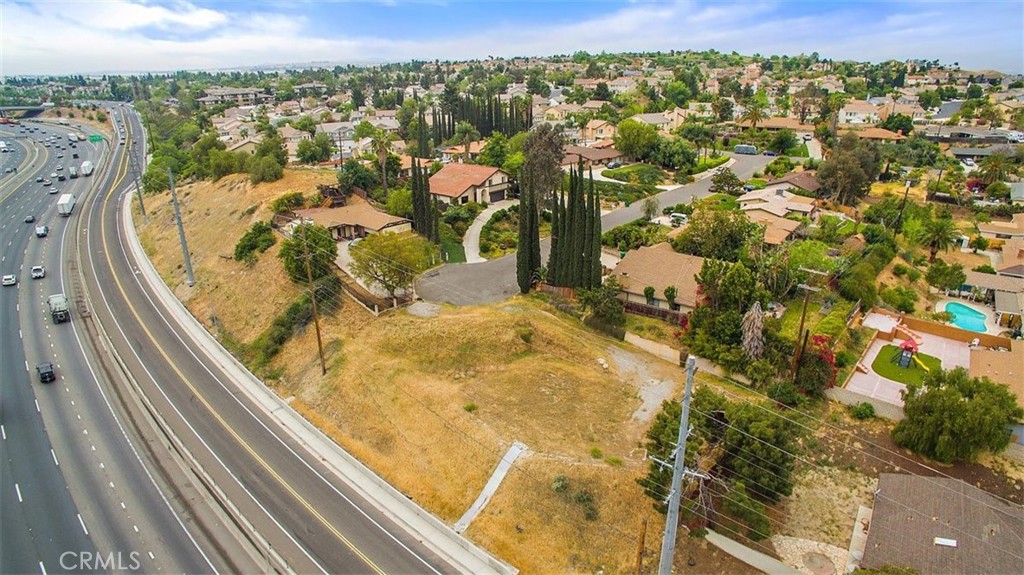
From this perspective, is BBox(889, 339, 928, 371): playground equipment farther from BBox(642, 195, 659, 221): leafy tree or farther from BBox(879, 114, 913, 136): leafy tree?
BBox(879, 114, 913, 136): leafy tree

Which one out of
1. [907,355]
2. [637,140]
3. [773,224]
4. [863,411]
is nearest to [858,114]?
[637,140]

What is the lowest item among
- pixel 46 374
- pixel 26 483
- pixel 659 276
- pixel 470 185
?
pixel 26 483

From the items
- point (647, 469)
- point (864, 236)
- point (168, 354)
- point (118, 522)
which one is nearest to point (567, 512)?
point (647, 469)

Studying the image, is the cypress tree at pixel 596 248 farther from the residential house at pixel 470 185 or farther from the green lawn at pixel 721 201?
the residential house at pixel 470 185

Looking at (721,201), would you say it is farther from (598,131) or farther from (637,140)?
(598,131)

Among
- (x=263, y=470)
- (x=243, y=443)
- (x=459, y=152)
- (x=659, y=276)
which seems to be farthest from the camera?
(x=459, y=152)

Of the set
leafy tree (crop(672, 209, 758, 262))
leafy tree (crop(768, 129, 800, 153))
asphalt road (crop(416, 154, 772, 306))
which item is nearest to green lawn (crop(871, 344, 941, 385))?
leafy tree (crop(672, 209, 758, 262))

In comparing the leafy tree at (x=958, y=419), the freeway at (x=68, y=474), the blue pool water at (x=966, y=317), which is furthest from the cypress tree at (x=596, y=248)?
the freeway at (x=68, y=474)

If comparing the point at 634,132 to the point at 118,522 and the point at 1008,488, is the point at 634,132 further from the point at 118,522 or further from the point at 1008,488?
the point at 118,522
